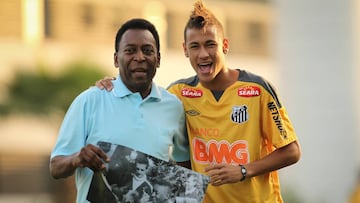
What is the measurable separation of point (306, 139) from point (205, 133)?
34.8m

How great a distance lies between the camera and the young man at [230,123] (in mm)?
6691

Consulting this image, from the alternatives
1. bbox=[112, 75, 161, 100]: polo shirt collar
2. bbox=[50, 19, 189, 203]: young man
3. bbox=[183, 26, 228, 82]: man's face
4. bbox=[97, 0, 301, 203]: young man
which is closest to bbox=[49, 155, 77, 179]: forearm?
bbox=[50, 19, 189, 203]: young man

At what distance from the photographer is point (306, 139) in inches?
1625

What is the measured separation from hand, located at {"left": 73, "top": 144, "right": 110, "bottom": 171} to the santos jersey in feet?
3.60

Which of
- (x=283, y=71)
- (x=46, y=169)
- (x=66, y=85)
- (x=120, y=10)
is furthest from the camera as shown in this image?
(x=283, y=71)

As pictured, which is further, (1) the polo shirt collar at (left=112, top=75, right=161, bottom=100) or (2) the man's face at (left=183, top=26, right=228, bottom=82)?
(2) the man's face at (left=183, top=26, right=228, bottom=82)

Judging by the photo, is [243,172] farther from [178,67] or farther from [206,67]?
[178,67]

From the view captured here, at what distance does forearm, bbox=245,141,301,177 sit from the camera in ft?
21.7

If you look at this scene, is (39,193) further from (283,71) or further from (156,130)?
(156,130)

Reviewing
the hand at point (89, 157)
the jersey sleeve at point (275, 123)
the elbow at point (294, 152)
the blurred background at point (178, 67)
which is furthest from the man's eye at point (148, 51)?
the blurred background at point (178, 67)

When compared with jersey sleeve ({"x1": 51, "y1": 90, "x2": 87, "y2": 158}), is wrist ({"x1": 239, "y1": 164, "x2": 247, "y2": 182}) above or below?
below

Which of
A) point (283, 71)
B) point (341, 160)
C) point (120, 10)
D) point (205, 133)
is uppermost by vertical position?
point (205, 133)

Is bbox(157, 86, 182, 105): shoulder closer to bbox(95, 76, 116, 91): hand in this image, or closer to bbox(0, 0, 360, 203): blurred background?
bbox(95, 76, 116, 91): hand

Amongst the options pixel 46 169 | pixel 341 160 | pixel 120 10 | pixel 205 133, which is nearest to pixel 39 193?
pixel 46 169
